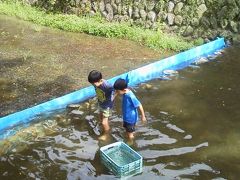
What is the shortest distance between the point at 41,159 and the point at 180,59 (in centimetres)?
645

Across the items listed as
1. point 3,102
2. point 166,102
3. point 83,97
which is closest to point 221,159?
point 166,102

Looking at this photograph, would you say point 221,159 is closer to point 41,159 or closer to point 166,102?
point 166,102

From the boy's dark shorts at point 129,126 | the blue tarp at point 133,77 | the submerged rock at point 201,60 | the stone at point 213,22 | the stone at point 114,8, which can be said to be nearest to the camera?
the boy's dark shorts at point 129,126

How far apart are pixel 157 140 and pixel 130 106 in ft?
3.59

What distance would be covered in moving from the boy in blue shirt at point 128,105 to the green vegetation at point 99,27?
6.27 meters

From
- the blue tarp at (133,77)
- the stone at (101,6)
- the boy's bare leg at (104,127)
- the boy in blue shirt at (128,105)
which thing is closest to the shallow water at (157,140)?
the boy's bare leg at (104,127)

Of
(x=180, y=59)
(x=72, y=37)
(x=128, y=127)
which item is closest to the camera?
(x=128, y=127)

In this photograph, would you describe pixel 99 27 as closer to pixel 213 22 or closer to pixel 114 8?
pixel 114 8

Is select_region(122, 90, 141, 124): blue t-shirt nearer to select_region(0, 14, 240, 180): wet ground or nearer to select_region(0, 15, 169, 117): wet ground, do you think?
select_region(0, 14, 240, 180): wet ground

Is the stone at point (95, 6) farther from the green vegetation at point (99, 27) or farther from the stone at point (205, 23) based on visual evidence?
the stone at point (205, 23)

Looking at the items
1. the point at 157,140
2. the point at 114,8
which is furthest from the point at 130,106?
the point at 114,8

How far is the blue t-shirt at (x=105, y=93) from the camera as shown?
26.2 ft

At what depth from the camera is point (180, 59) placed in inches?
499

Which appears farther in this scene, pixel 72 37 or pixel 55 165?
pixel 72 37
